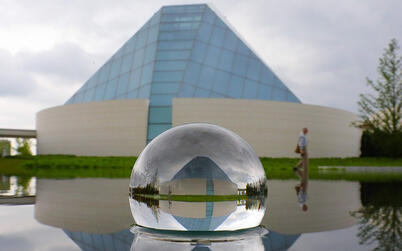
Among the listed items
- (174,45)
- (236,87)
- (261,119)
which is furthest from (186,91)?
(261,119)

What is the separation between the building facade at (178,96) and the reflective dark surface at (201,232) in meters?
20.1

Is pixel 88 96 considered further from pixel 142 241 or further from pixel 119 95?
pixel 142 241

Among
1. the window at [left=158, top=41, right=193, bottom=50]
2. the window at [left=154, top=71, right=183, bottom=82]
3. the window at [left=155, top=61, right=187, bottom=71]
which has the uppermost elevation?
the window at [left=158, top=41, right=193, bottom=50]

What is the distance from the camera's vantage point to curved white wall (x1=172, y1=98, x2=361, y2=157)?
25500mm

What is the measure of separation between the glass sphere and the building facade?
21.9 meters

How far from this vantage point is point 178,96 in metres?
27.4

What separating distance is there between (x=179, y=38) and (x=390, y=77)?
63.9 ft

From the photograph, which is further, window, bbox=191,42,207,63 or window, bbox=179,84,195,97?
window, bbox=191,42,207,63

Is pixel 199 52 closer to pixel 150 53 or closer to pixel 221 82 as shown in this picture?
pixel 221 82

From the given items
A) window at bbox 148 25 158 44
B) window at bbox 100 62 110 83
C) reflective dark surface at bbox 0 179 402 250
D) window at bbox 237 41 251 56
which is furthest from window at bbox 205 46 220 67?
reflective dark surface at bbox 0 179 402 250

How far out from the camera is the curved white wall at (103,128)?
26.5 m

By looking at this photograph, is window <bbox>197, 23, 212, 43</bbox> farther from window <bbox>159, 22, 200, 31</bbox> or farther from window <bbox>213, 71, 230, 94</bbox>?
window <bbox>213, 71, 230, 94</bbox>

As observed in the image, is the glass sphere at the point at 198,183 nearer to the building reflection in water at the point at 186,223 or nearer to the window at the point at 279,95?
the building reflection in water at the point at 186,223

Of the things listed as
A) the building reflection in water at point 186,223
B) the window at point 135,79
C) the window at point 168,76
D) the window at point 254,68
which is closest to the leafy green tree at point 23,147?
the window at point 135,79
